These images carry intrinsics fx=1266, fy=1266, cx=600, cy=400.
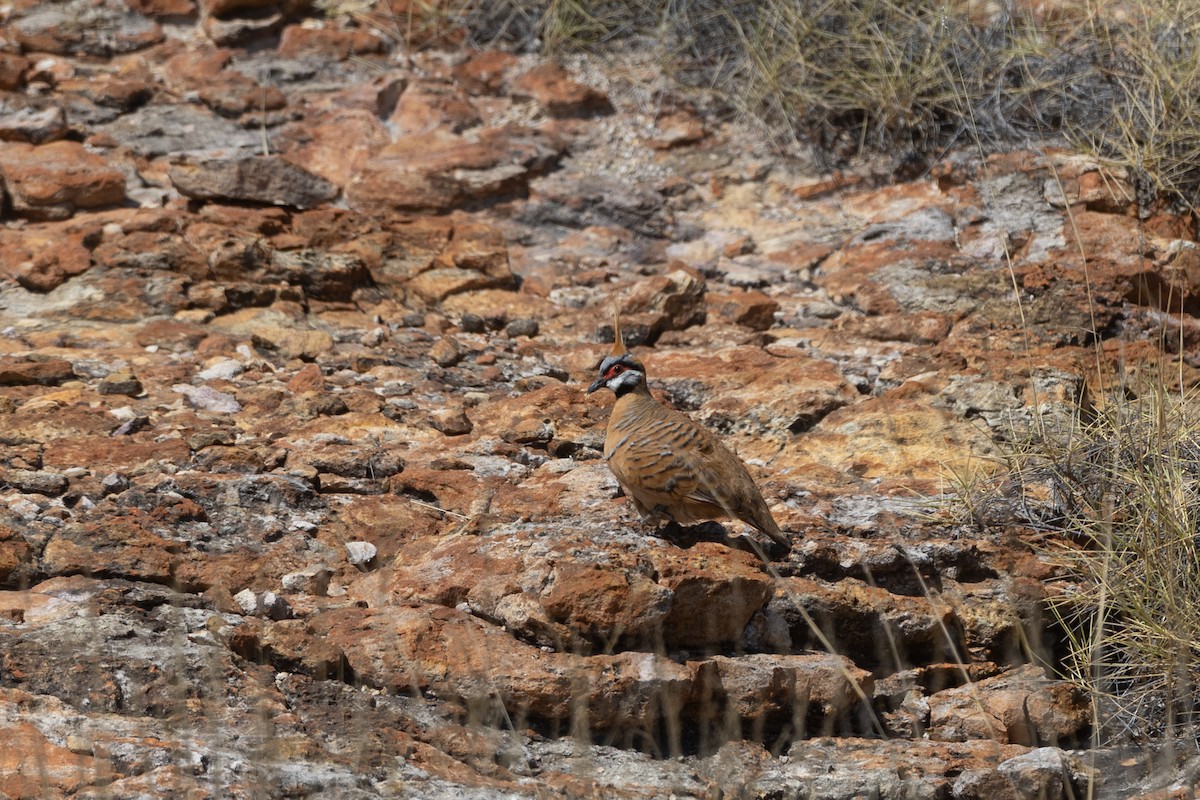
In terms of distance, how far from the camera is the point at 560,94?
8.18m

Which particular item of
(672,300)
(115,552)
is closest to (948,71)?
(672,300)

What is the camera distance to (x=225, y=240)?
6.29 m

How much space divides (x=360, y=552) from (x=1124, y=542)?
261 cm

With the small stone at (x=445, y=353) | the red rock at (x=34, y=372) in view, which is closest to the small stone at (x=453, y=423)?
the small stone at (x=445, y=353)

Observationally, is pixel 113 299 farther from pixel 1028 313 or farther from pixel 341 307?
pixel 1028 313

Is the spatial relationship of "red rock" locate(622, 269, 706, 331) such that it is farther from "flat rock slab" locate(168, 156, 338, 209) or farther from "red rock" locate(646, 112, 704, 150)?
"flat rock slab" locate(168, 156, 338, 209)

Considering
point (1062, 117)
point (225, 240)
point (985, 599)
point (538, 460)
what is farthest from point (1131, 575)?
point (225, 240)

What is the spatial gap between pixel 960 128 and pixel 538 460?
3.75 meters

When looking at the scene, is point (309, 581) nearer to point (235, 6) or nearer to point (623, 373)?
point (623, 373)

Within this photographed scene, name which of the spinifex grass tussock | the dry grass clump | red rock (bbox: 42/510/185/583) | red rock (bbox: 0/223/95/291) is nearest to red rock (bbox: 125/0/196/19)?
the dry grass clump

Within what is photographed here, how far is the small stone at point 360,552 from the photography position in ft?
14.2

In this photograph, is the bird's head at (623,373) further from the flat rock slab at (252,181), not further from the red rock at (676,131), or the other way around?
the red rock at (676,131)

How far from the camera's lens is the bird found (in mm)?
4320

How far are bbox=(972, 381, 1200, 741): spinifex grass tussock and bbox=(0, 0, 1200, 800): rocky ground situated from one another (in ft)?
0.46
